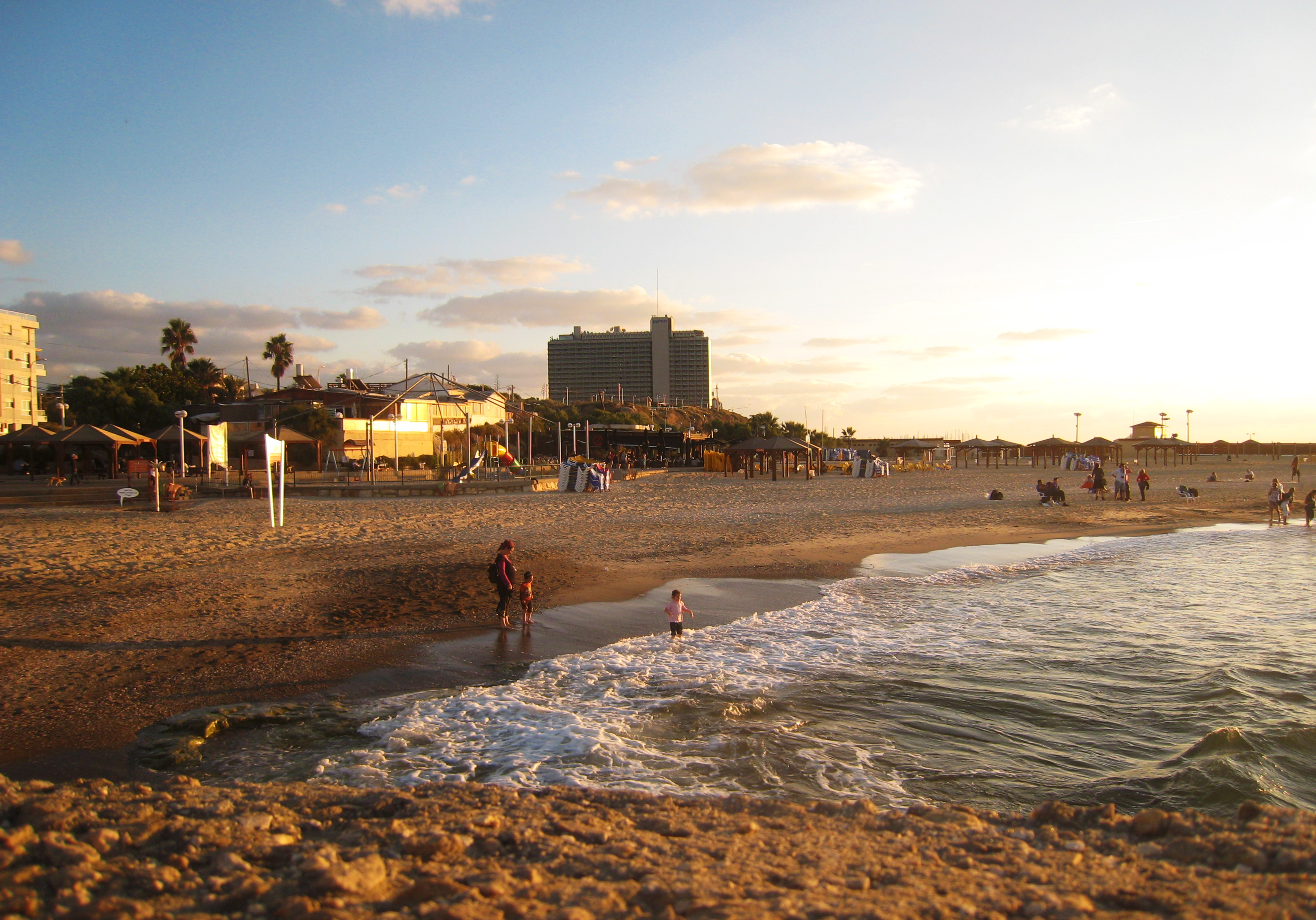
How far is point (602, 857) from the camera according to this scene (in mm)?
3713

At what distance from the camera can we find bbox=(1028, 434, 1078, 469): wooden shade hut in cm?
6121

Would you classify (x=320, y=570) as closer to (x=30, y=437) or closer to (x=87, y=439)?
(x=87, y=439)

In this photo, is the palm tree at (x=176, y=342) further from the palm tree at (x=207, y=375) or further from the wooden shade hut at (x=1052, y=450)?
the wooden shade hut at (x=1052, y=450)

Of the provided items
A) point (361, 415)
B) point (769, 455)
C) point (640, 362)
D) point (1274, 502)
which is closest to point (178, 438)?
point (361, 415)

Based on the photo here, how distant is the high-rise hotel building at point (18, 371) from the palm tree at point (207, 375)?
10.1 m

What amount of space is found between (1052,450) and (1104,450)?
483cm

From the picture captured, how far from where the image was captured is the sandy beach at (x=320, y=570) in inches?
270

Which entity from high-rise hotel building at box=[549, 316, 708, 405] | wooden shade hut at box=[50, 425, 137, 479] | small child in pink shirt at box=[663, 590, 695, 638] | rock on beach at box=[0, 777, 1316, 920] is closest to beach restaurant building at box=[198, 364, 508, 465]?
wooden shade hut at box=[50, 425, 137, 479]

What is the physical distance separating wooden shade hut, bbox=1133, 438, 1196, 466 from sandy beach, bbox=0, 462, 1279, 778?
44042mm

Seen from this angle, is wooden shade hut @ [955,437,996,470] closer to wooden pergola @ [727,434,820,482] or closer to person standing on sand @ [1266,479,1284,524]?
wooden pergola @ [727,434,820,482]

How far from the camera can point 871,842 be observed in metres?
4.06

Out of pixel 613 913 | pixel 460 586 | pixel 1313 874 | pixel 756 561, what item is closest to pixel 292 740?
pixel 613 913

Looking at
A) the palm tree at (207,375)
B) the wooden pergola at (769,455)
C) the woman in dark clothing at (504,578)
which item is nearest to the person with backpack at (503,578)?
the woman in dark clothing at (504,578)

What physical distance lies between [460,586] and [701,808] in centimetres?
754
